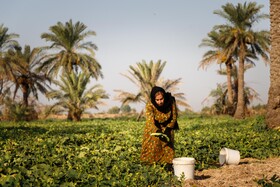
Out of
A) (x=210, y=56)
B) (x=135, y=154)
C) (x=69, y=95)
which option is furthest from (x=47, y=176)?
(x=210, y=56)

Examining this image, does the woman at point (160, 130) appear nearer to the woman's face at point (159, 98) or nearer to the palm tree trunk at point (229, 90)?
the woman's face at point (159, 98)

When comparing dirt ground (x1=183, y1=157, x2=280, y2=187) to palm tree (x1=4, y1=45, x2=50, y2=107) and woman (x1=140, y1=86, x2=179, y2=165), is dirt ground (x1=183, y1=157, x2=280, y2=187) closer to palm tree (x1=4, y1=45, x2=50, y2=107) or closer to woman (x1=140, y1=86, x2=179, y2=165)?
woman (x1=140, y1=86, x2=179, y2=165)

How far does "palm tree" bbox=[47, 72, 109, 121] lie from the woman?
825 inches

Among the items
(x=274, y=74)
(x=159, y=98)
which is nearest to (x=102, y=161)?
(x=159, y=98)

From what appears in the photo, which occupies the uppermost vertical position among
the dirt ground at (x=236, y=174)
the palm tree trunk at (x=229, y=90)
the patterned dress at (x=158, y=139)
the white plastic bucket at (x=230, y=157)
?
the palm tree trunk at (x=229, y=90)

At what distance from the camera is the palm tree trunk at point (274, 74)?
14.3m

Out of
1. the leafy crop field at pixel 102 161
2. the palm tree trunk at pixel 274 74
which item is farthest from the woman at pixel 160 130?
the palm tree trunk at pixel 274 74

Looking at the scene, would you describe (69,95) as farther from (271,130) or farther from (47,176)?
(47,176)

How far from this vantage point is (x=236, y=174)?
6863 millimetres

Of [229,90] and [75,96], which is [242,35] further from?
[75,96]

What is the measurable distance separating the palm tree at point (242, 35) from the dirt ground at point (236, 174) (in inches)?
859

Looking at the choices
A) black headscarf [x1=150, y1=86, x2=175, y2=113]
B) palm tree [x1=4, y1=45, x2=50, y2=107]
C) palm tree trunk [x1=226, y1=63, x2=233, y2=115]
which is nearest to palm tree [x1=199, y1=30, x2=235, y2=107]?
palm tree trunk [x1=226, y1=63, x2=233, y2=115]

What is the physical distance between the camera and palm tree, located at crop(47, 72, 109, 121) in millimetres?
27859

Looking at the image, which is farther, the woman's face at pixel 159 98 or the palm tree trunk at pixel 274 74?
the palm tree trunk at pixel 274 74
